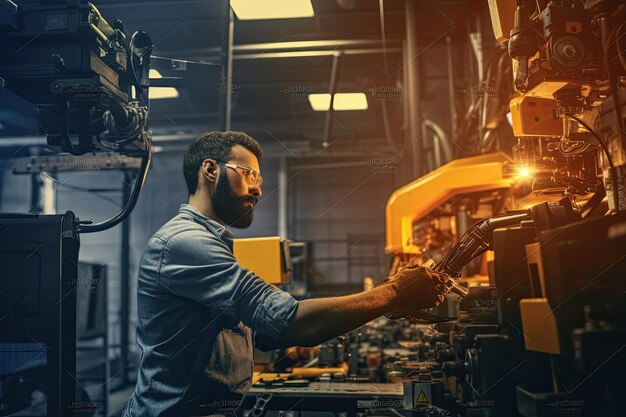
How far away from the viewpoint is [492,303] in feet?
6.93

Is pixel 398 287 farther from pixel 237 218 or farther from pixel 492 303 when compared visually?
pixel 237 218

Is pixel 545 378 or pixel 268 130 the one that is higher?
pixel 268 130

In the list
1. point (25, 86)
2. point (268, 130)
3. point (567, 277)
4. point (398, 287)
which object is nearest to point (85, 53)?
point (25, 86)

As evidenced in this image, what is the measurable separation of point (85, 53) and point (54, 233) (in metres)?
0.79

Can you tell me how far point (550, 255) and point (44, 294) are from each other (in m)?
1.96

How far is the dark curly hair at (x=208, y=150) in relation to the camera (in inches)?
96.0

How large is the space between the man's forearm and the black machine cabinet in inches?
41.8

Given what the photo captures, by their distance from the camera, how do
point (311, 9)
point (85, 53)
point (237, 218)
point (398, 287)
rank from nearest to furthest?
point (398, 287) < point (237, 218) < point (85, 53) < point (311, 9)

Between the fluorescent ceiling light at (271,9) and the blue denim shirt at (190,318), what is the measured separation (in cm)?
373

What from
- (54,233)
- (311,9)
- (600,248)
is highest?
(311,9)

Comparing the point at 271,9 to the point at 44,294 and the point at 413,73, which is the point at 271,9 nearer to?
the point at 413,73

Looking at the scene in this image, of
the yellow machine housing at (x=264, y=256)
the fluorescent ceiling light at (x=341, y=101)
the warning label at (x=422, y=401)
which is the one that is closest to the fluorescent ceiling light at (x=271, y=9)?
the fluorescent ceiling light at (x=341, y=101)

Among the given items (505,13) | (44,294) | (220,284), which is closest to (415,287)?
(220,284)

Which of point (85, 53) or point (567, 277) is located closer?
point (567, 277)
